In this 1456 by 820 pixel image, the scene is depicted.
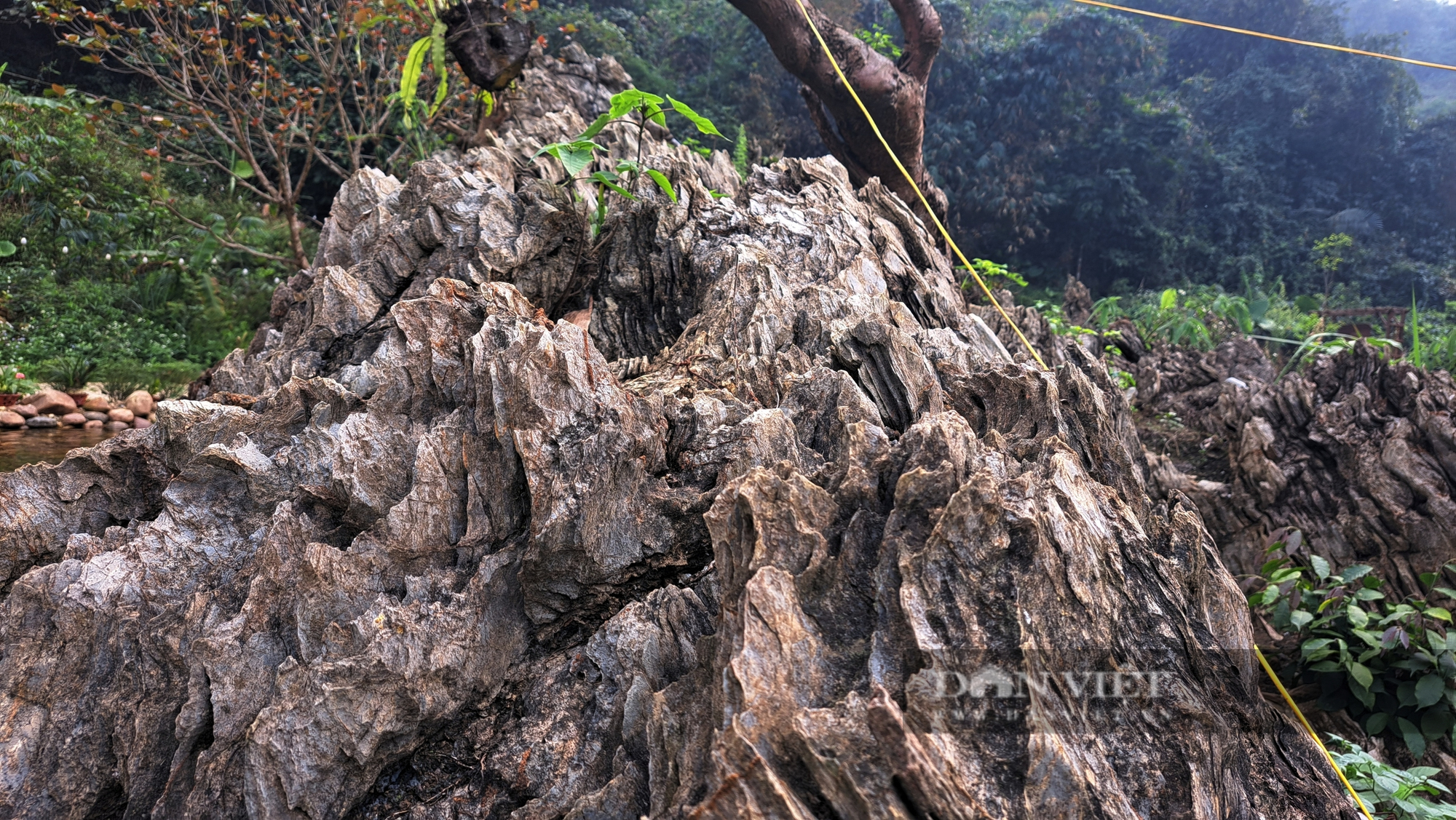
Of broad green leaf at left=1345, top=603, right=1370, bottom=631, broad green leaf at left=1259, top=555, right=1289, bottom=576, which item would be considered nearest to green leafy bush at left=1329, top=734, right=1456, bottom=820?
broad green leaf at left=1345, top=603, right=1370, bottom=631

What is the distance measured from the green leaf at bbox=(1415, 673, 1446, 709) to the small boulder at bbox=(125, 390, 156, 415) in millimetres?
9935

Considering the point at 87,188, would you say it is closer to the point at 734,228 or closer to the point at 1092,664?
the point at 734,228

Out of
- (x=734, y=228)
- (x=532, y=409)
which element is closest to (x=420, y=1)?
(x=734, y=228)

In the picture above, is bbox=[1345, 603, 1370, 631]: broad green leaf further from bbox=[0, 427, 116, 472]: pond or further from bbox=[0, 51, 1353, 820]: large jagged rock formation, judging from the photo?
bbox=[0, 427, 116, 472]: pond

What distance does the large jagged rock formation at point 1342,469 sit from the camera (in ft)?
14.9

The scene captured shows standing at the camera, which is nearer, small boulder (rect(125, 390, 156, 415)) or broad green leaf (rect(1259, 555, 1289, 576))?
broad green leaf (rect(1259, 555, 1289, 576))

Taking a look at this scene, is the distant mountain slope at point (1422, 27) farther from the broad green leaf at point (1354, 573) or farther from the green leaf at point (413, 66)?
the green leaf at point (413, 66)

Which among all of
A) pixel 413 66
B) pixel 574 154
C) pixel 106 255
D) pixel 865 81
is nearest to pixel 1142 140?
pixel 865 81

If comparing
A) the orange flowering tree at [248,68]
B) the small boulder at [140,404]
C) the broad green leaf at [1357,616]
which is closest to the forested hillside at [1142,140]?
the orange flowering tree at [248,68]

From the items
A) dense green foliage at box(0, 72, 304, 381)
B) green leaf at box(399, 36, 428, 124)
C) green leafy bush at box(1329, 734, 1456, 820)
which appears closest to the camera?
green leafy bush at box(1329, 734, 1456, 820)

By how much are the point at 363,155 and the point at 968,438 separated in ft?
41.0

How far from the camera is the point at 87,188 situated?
11.4 meters

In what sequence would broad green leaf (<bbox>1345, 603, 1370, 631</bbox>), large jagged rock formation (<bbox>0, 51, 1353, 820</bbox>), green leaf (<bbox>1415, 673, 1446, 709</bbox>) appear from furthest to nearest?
1. broad green leaf (<bbox>1345, 603, 1370, 631</bbox>)
2. green leaf (<bbox>1415, 673, 1446, 709</bbox>)
3. large jagged rock formation (<bbox>0, 51, 1353, 820</bbox>)

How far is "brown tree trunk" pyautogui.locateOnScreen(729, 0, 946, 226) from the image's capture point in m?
7.00
